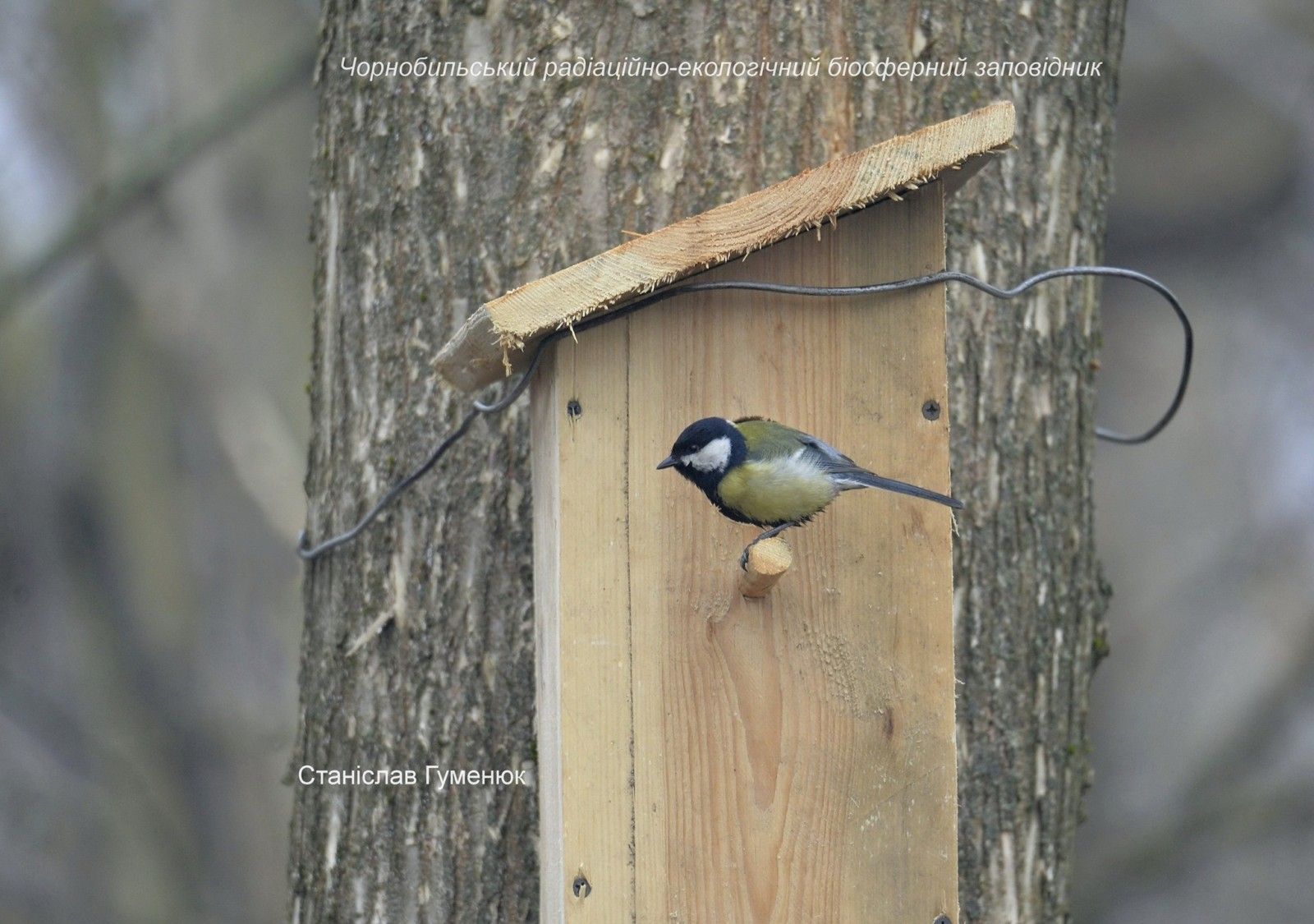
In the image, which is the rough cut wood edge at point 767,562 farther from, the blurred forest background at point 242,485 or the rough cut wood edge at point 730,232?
the blurred forest background at point 242,485

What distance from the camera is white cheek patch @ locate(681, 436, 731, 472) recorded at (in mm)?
2164

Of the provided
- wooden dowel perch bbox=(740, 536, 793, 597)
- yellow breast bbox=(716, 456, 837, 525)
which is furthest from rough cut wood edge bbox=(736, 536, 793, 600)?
yellow breast bbox=(716, 456, 837, 525)

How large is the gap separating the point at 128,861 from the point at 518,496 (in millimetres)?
5695

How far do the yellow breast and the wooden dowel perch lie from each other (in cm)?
11

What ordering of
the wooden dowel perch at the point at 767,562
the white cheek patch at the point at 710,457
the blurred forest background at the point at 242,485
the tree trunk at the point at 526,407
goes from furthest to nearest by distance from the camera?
the blurred forest background at the point at 242,485 < the tree trunk at the point at 526,407 < the white cheek patch at the point at 710,457 < the wooden dowel perch at the point at 767,562

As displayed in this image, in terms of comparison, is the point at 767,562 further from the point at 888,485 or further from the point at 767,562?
the point at 888,485

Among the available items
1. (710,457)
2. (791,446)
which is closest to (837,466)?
(791,446)

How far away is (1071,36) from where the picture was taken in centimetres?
321

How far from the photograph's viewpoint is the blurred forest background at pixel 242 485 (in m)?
7.16

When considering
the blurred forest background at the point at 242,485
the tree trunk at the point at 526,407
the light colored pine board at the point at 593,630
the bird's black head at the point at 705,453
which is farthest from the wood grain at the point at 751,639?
the blurred forest background at the point at 242,485

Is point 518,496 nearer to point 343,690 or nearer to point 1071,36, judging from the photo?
point 343,690

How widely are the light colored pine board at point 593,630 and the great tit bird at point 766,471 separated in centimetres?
14

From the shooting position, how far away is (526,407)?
9.75 ft

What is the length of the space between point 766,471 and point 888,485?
0.20 m
